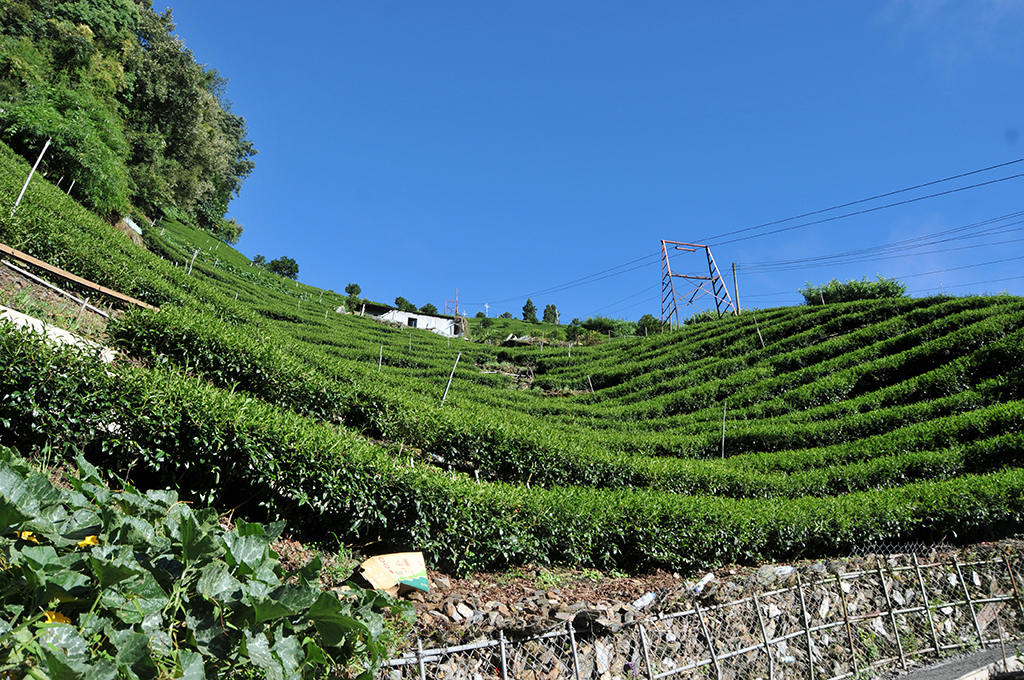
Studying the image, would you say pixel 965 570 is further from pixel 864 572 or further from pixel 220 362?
pixel 220 362

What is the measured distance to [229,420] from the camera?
20.1 ft

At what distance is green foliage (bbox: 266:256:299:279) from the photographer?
2406 inches

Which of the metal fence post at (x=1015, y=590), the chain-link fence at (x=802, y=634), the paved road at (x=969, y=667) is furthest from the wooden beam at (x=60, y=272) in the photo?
the metal fence post at (x=1015, y=590)

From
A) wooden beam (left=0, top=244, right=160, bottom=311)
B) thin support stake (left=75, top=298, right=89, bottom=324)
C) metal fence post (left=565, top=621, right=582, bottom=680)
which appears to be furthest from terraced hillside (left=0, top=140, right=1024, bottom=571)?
metal fence post (left=565, top=621, right=582, bottom=680)

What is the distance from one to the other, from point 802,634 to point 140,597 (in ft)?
21.1

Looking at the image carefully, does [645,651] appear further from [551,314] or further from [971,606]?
[551,314]

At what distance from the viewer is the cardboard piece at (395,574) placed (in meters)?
5.27

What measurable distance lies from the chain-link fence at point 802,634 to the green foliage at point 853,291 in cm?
3026

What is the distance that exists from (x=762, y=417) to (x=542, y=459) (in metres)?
9.94

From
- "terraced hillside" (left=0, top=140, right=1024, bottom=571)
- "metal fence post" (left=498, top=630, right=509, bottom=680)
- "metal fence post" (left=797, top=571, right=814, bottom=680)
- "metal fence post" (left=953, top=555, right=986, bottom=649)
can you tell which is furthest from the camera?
"metal fence post" (left=953, top=555, right=986, bottom=649)

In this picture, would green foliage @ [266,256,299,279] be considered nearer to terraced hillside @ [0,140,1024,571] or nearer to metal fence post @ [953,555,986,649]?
terraced hillside @ [0,140,1024,571]

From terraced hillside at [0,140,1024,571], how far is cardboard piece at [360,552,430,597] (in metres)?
0.87

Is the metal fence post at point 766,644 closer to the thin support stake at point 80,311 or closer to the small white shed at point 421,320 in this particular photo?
the thin support stake at point 80,311

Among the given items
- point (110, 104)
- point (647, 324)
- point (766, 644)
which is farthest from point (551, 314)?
point (766, 644)
